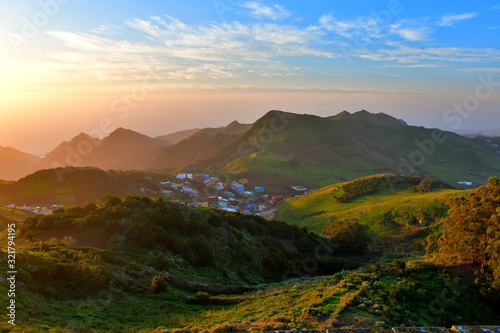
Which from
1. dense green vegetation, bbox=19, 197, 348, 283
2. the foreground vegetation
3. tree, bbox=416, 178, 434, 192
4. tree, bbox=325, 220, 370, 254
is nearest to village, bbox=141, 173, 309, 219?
tree, bbox=416, 178, 434, 192

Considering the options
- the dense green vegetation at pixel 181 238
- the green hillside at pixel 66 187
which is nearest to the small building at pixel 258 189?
the green hillside at pixel 66 187

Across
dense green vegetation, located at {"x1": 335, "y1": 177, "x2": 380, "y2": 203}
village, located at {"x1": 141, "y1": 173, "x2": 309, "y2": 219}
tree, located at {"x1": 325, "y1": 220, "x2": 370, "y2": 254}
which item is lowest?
village, located at {"x1": 141, "y1": 173, "x2": 309, "y2": 219}

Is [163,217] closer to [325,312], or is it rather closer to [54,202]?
[325,312]

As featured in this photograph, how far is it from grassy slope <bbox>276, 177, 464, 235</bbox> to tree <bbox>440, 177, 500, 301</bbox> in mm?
37802

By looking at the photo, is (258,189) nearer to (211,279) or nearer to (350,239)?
(350,239)

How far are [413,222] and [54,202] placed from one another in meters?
94.5

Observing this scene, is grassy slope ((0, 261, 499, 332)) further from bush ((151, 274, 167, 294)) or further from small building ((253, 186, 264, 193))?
small building ((253, 186, 264, 193))

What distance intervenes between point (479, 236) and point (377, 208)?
56463mm

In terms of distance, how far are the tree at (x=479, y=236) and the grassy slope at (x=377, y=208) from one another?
3780cm

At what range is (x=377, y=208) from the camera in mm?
78188

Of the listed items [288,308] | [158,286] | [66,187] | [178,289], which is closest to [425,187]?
[178,289]

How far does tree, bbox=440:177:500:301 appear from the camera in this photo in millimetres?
21391

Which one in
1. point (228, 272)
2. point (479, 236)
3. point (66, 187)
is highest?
point (479, 236)

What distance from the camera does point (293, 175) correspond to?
176125 mm
